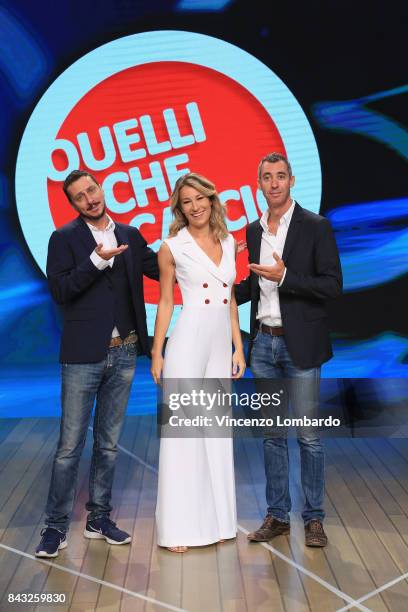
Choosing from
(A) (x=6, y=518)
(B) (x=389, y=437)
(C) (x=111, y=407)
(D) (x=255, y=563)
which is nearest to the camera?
(D) (x=255, y=563)

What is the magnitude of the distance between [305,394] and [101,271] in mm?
1070

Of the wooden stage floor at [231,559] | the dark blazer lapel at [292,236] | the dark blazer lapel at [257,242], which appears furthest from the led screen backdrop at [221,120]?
the dark blazer lapel at [292,236]

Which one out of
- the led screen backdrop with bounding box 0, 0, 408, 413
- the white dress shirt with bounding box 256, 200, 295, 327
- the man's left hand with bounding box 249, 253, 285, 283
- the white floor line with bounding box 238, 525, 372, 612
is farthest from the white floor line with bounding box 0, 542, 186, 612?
the led screen backdrop with bounding box 0, 0, 408, 413

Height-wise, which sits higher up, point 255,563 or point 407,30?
point 407,30

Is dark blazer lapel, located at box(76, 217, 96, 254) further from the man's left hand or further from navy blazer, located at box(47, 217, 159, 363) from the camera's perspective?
the man's left hand

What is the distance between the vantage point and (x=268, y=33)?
6.89 metres

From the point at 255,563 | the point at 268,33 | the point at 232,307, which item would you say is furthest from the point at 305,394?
the point at 268,33

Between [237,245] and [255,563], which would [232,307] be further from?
[255,563]

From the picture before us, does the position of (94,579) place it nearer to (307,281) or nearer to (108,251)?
(108,251)

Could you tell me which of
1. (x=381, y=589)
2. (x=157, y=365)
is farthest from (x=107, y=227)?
(x=381, y=589)

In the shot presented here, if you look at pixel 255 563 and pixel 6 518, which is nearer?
pixel 255 563

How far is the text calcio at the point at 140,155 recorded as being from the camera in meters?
7.00

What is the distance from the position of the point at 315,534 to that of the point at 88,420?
116cm

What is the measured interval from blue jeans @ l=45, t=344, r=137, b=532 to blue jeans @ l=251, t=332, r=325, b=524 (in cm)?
61
